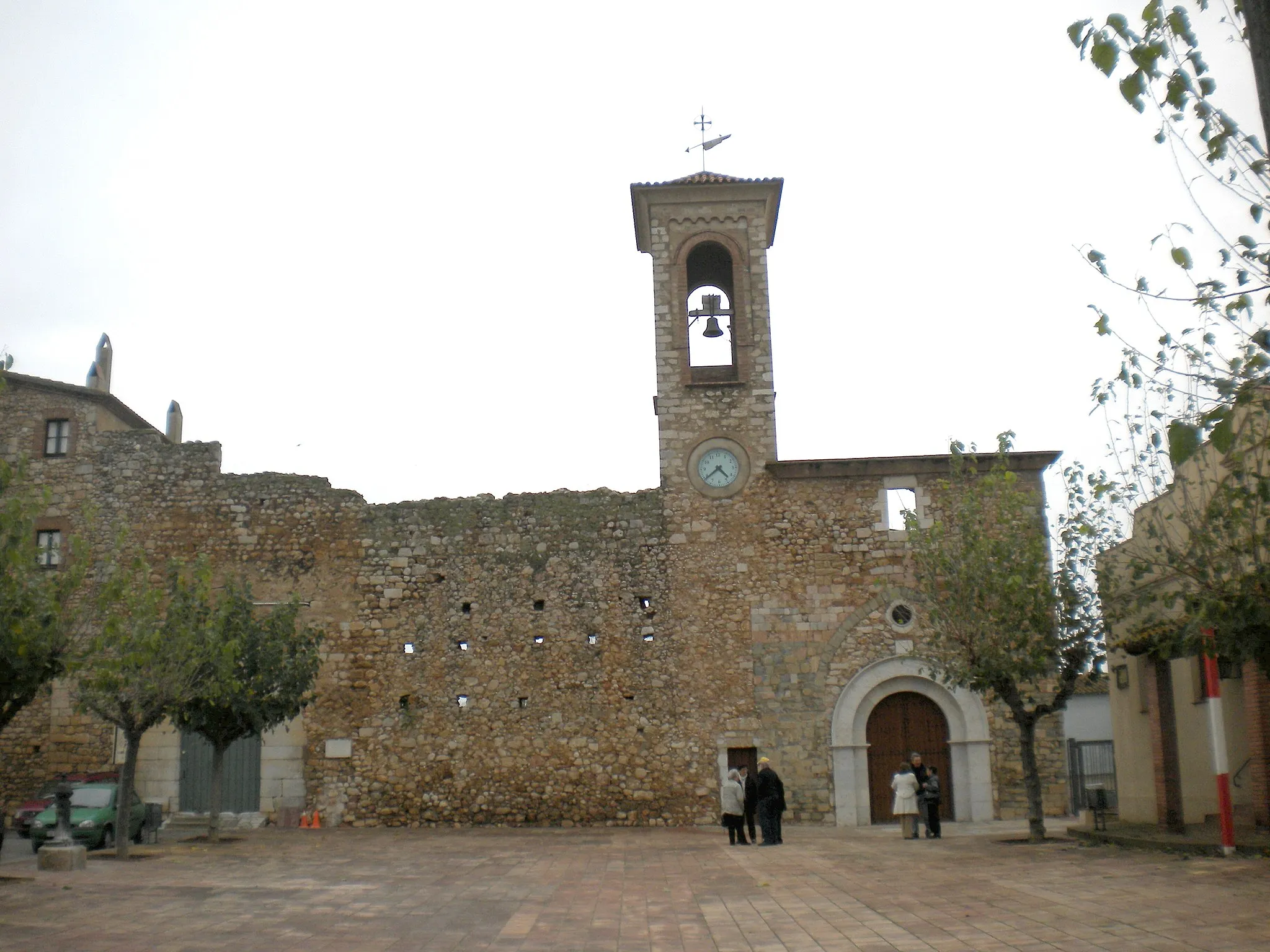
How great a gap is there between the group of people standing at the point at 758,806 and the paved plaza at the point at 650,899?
388mm

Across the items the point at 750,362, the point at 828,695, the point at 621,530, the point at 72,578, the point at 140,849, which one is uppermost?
the point at 750,362

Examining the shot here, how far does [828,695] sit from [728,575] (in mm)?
2626

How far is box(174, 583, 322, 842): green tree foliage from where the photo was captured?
17109mm

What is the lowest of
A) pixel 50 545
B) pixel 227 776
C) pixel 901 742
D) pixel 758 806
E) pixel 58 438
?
pixel 758 806

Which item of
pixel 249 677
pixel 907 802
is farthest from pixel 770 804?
pixel 249 677

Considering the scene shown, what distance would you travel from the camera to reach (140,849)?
16219 millimetres

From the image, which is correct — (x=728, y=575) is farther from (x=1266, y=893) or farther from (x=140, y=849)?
(x=1266, y=893)

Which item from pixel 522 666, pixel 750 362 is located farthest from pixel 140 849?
pixel 750 362

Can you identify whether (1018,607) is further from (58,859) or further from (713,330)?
(58,859)

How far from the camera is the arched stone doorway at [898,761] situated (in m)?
19.4

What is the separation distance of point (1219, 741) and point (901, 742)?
295 inches

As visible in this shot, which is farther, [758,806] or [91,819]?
[91,819]

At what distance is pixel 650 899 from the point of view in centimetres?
1072

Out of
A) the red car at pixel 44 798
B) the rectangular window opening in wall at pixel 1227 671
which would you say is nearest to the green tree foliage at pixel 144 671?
the red car at pixel 44 798
